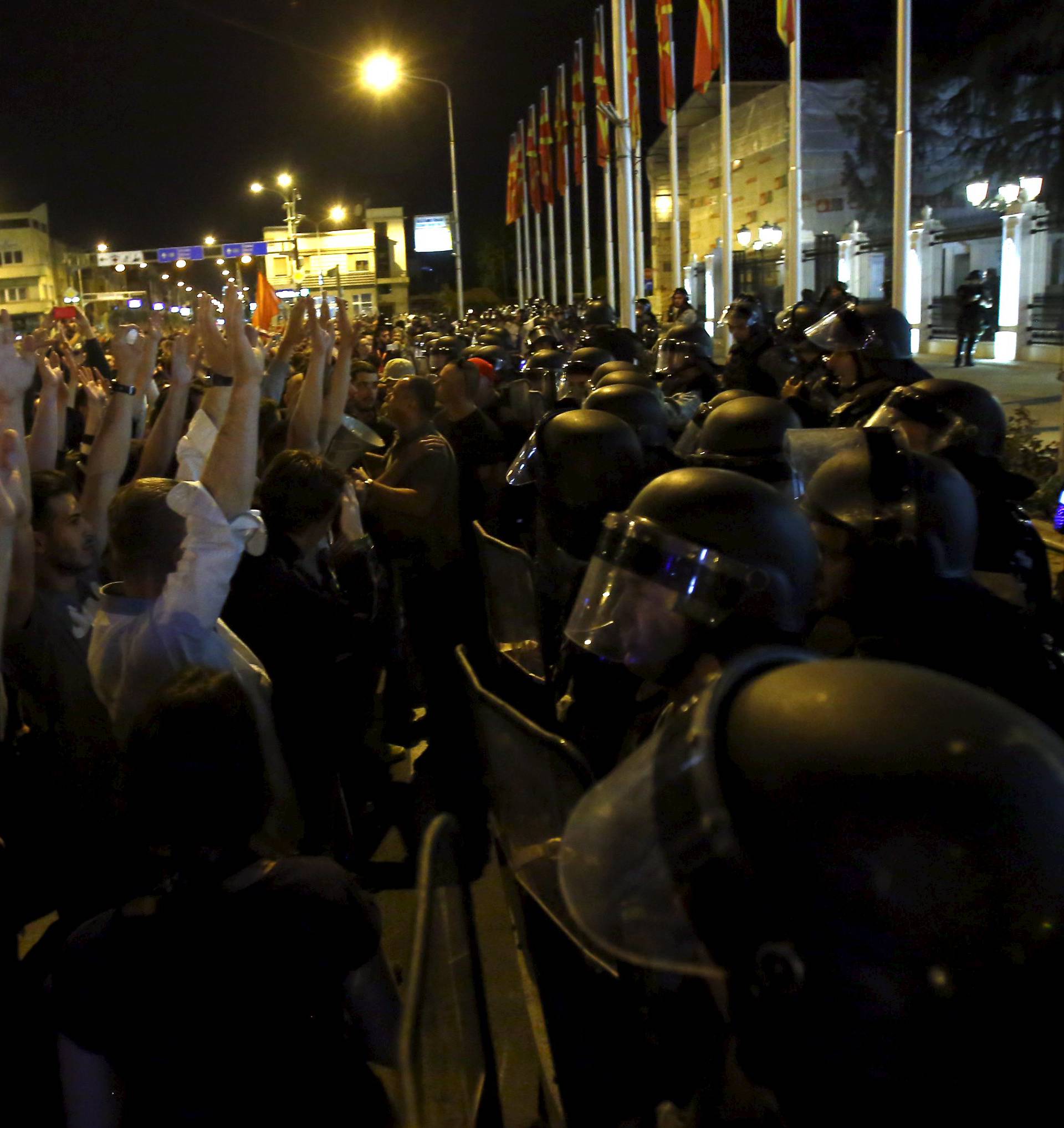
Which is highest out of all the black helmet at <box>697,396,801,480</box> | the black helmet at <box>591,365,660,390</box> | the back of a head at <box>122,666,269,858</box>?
the black helmet at <box>591,365,660,390</box>

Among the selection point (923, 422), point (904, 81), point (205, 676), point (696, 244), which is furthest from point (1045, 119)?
point (205, 676)

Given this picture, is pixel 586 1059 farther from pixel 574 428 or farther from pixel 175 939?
pixel 574 428

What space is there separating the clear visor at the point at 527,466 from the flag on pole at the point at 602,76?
17237 mm

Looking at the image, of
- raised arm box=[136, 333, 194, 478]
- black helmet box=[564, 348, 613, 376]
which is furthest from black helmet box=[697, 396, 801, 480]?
black helmet box=[564, 348, 613, 376]

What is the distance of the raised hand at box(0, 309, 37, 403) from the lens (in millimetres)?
3520

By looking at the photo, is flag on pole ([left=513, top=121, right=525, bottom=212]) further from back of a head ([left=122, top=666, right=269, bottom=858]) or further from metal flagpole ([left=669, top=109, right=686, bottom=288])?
back of a head ([left=122, top=666, right=269, bottom=858])

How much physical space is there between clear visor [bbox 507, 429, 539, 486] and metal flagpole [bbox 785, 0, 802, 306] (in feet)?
42.8

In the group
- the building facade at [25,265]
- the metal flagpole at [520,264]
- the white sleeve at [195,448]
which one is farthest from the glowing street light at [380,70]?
the building facade at [25,265]

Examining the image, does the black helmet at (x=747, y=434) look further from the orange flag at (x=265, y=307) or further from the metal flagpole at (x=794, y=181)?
the metal flagpole at (x=794, y=181)


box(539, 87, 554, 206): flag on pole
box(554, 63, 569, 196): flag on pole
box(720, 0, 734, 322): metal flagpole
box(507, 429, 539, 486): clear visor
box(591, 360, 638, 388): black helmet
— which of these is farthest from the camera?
box(539, 87, 554, 206): flag on pole

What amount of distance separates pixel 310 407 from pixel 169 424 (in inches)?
30.8

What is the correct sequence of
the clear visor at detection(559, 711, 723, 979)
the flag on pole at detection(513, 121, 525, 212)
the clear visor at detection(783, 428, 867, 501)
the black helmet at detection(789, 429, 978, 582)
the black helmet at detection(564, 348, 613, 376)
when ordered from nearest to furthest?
1. the clear visor at detection(559, 711, 723, 979)
2. the black helmet at detection(789, 429, 978, 582)
3. the clear visor at detection(783, 428, 867, 501)
4. the black helmet at detection(564, 348, 613, 376)
5. the flag on pole at detection(513, 121, 525, 212)

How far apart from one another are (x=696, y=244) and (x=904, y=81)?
3714 centimetres

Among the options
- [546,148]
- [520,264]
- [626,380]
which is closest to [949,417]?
[626,380]
